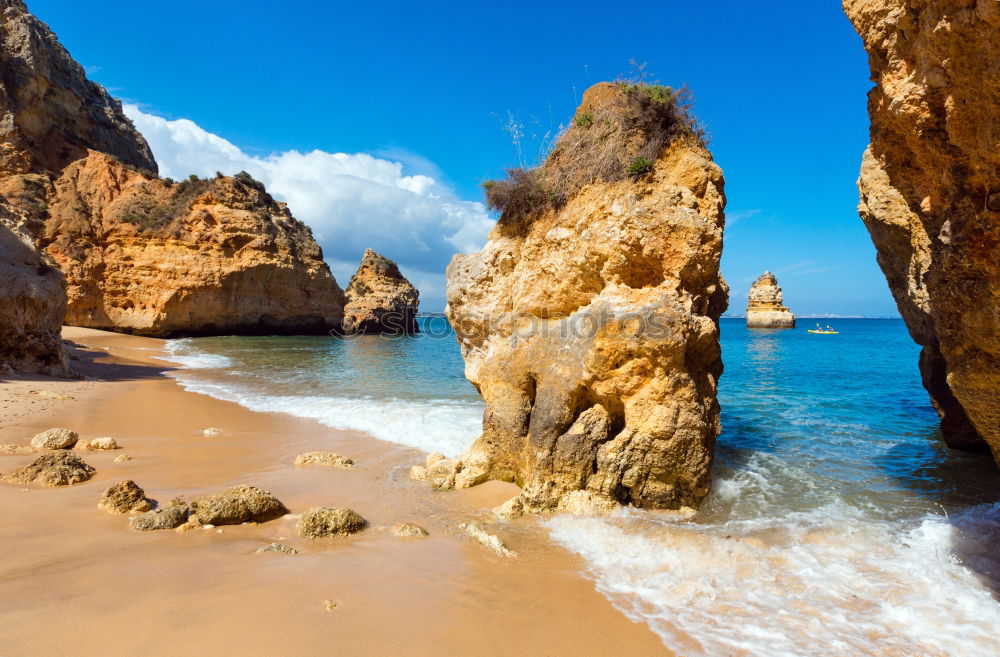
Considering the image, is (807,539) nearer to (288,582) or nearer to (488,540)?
(488,540)

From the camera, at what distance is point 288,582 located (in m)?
3.67

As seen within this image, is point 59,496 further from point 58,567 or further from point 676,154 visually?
point 676,154

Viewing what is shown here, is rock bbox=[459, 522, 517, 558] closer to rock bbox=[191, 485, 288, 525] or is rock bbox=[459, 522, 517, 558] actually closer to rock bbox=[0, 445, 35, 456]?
rock bbox=[191, 485, 288, 525]

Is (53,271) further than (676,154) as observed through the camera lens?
Yes

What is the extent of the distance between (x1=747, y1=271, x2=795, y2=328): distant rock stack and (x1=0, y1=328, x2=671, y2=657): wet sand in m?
73.6

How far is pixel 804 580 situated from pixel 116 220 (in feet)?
142

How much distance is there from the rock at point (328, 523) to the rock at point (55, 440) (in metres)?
4.96

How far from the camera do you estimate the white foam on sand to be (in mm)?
3400

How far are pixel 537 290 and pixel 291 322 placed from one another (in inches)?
1597

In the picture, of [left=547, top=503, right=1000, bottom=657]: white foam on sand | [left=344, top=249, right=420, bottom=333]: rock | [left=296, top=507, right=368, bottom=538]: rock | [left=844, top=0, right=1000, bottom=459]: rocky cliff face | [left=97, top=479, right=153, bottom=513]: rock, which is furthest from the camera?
[left=344, top=249, right=420, bottom=333]: rock

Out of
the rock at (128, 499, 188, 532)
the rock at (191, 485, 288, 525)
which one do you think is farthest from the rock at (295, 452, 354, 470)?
the rock at (128, 499, 188, 532)

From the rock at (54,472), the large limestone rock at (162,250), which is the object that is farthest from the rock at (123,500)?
the large limestone rock at (162,250)

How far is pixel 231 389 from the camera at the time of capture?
48.4ft

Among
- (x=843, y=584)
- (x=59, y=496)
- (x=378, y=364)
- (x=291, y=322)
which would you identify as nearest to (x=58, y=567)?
(x=59, y=496)
